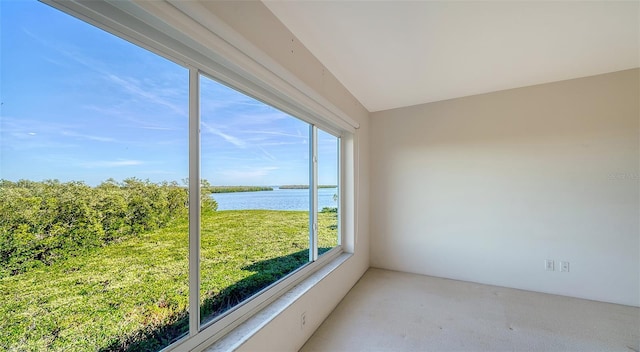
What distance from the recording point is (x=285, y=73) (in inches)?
62.3

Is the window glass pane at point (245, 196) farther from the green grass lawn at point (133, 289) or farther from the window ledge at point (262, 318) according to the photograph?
the window ledge at point (262, 318)

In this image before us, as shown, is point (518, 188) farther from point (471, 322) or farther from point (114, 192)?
point (114, 192)

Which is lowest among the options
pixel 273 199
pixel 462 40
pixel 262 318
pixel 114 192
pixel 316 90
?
pixel 262 318

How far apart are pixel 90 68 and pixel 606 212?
417 cm

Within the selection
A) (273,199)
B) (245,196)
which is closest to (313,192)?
(273,199)

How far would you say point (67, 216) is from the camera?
0.82 m

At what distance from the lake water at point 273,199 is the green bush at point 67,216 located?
370mm

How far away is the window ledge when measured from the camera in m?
1.26

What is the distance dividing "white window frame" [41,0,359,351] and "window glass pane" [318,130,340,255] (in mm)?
603

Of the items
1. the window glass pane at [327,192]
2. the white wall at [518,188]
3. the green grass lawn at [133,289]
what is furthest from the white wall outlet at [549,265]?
the green grass lawn at [133,289]

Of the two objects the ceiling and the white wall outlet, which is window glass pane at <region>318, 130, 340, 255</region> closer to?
the ceiling

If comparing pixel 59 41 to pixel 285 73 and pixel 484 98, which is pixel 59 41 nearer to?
pixel 285 73

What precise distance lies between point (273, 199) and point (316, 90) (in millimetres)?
989

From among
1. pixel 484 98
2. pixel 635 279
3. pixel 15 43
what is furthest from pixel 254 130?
pixel 635 279
